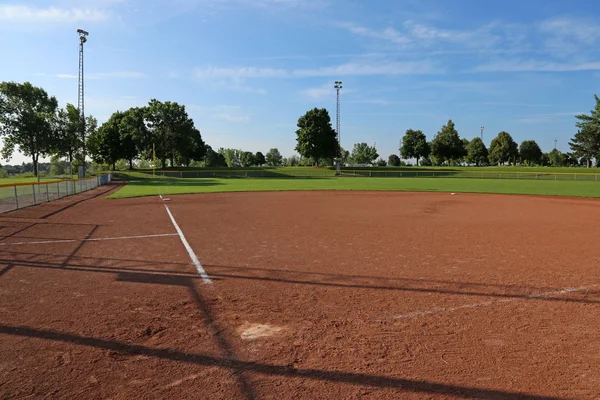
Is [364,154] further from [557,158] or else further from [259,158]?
[557,158]

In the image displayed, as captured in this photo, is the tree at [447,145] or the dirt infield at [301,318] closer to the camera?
the dirt infield at [301,318]

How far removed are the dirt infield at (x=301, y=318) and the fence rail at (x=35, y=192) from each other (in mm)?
11933

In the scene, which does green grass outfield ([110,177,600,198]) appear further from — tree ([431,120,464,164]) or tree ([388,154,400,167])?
tree ([388,154,400,167])

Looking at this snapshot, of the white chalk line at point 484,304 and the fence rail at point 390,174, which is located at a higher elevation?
the fence rail at point 390,174

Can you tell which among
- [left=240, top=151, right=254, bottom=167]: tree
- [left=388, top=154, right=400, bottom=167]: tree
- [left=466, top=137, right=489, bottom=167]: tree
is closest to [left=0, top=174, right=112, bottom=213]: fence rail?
[left=466, top=137, right=489, bottom=167]: tree

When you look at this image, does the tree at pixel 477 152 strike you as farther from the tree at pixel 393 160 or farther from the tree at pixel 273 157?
the tree at pixel 273 157

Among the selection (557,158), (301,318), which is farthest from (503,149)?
(301,318)

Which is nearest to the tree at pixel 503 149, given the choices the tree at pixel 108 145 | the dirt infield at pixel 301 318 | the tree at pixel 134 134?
the tree at pixel 134 134

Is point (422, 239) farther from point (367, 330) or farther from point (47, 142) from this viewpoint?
point (47, 142)

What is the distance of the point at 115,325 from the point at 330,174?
74.9 meters

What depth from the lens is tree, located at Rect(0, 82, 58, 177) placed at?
63.6 m

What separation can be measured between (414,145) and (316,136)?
39.0m

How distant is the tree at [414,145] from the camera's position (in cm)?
11609

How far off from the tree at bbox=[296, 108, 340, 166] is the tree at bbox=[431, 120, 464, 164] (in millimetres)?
37449
